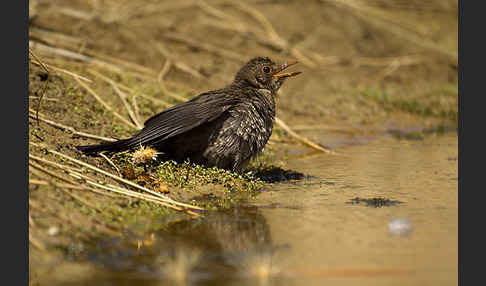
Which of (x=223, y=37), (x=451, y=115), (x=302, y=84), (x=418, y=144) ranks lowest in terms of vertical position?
(x=418, y=144)

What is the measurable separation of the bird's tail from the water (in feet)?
3.76

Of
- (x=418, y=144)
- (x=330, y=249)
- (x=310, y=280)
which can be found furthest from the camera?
(x=418, y=144)

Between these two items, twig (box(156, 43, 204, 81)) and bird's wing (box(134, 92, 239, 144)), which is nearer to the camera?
bird's wing (box(134, 92, 239, 144))

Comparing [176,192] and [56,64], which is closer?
[176,192]

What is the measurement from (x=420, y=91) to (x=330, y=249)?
6.88m

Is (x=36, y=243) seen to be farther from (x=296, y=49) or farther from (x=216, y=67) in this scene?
(x=296, y=49)

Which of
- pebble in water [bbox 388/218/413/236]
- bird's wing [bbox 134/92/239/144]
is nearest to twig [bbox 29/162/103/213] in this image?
bird's wing [bbox 134/92/239/144]

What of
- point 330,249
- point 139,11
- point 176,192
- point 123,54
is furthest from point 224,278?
point 139,11

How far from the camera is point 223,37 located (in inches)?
411

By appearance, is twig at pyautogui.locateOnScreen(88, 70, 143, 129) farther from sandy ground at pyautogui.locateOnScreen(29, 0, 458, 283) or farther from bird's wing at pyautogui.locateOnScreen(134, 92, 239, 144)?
bird's wing at pyautogui.locateOnScreen(134, 92, 239, 144)

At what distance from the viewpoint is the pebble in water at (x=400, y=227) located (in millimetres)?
3818

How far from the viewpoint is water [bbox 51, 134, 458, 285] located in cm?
312

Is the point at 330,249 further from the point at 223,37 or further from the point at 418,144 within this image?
the point at 223,37

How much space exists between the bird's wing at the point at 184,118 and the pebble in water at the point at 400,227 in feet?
5.92
